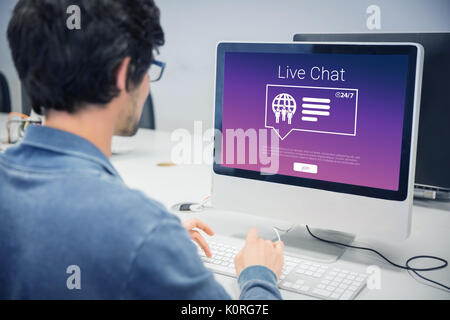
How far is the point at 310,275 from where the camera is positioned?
999mm

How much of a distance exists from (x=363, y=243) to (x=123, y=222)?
75 cm

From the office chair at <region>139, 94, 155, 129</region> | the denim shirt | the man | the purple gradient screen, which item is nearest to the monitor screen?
the purple gradient screen

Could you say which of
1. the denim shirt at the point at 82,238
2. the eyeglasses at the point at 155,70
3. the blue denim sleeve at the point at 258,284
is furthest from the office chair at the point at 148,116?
the denim shirt at the point at 82,238

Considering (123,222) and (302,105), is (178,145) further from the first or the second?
(123,222)

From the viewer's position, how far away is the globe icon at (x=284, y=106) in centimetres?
111

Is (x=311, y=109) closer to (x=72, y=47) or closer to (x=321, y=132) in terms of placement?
(x=321, y=132)

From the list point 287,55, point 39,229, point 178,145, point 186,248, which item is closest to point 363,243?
point 287,55

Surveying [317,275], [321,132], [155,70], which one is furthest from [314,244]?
[155,70]

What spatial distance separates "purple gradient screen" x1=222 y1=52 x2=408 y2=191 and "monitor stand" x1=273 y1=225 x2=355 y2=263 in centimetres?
17

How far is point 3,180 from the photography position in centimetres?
70

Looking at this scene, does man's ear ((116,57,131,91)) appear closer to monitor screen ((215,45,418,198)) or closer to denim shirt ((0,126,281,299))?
denim shirt ((0,126,281,299))

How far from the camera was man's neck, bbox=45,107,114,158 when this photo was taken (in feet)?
2.43

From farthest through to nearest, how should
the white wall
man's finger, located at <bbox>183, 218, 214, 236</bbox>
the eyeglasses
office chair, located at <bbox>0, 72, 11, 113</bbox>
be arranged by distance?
office chair, located at <bbox>0, 72, 11, 113</bbox> → the white wall → man's finger, located at <bbox>183, 218, 214, 236</bbox> → the eyeglasses

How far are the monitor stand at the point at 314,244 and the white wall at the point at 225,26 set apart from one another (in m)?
2.01
